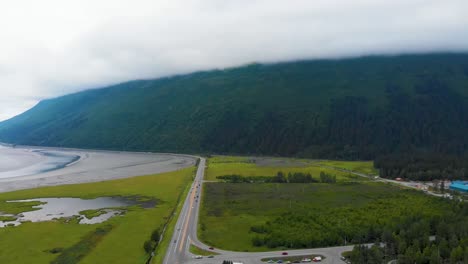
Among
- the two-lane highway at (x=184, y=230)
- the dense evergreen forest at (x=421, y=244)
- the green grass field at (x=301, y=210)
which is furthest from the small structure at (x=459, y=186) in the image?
the two-lane highway at (x=184, y=230)

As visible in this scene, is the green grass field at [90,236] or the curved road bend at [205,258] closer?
the curved road bend at [205,258]

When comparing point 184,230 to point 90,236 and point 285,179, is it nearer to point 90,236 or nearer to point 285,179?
point 90,236

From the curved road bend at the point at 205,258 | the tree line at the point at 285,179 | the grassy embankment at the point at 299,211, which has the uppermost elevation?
the tree line at the point at 285,179

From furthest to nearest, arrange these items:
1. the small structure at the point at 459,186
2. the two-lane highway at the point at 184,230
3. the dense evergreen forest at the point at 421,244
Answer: the small structure at the point at 459,186 < the two-lane highway at the point at 184,230 < the dense evergreen forest at the point at 421,244

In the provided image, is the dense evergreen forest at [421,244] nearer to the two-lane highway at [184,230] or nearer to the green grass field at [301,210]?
the green grass field at [301,210]

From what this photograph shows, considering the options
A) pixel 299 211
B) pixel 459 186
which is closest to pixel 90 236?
pixel 299 211

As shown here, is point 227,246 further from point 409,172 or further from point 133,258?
point 409,172
